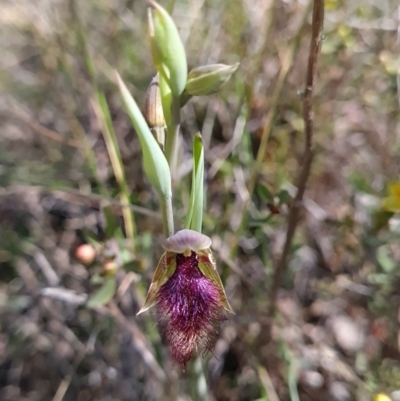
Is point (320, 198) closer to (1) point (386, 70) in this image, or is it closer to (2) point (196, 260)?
(1) point (386, 70)

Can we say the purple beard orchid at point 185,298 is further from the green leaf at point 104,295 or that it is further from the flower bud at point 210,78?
the green leaf at point 104,295

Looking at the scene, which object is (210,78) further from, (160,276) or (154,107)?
(160,276)

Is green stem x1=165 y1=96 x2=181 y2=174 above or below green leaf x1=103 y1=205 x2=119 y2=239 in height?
above

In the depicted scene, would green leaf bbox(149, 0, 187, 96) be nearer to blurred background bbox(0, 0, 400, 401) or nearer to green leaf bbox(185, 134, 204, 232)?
green leaf bbox(185, 134, 204, 232)

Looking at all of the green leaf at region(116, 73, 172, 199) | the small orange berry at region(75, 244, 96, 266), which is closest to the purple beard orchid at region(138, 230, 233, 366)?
the green leaf at region(116, 73, 172, 199)

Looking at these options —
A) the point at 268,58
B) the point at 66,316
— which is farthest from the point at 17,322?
the point at 268,58

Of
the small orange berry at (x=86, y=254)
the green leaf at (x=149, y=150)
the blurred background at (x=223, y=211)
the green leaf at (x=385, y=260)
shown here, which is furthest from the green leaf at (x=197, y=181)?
the green leaf at (x=385, y=260)
